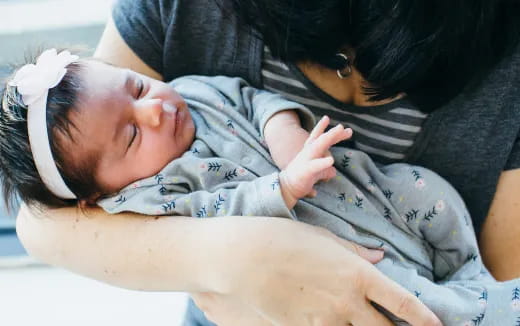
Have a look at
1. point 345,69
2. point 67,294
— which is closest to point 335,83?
point 345,69

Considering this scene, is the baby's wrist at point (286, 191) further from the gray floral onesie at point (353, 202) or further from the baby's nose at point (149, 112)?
the baby's nose at point (149, 112)

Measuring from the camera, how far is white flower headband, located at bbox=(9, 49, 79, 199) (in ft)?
2.69

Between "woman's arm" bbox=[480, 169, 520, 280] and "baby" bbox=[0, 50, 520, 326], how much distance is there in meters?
0.06

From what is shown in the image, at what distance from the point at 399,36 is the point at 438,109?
151 millimetres

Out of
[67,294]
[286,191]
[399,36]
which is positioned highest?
[399,36]

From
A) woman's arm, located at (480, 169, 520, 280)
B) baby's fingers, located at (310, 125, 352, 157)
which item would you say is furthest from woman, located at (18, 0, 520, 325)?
baby's fingers, located at (310, 125, 352, 157)

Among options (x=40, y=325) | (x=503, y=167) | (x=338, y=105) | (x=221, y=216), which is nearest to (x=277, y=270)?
(x=221, y=216)

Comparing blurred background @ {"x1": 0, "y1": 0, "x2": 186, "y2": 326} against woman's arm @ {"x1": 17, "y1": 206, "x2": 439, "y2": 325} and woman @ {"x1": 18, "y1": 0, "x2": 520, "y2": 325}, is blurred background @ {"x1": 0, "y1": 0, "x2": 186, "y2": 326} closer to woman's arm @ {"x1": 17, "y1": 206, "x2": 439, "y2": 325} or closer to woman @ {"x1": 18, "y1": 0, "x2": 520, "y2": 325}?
woman @ {"x1": 18, "y1": 0, "x2": 520, "y2": 325}

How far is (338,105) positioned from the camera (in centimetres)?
90

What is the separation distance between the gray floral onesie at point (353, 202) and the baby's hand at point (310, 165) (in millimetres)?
21

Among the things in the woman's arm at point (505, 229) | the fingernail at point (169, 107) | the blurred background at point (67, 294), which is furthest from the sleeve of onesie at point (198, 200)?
the blurred background at point (67, 294)

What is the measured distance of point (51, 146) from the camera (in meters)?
0.82

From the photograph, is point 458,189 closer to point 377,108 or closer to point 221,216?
point 377,108

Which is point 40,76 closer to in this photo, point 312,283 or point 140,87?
Result: point 140,87
